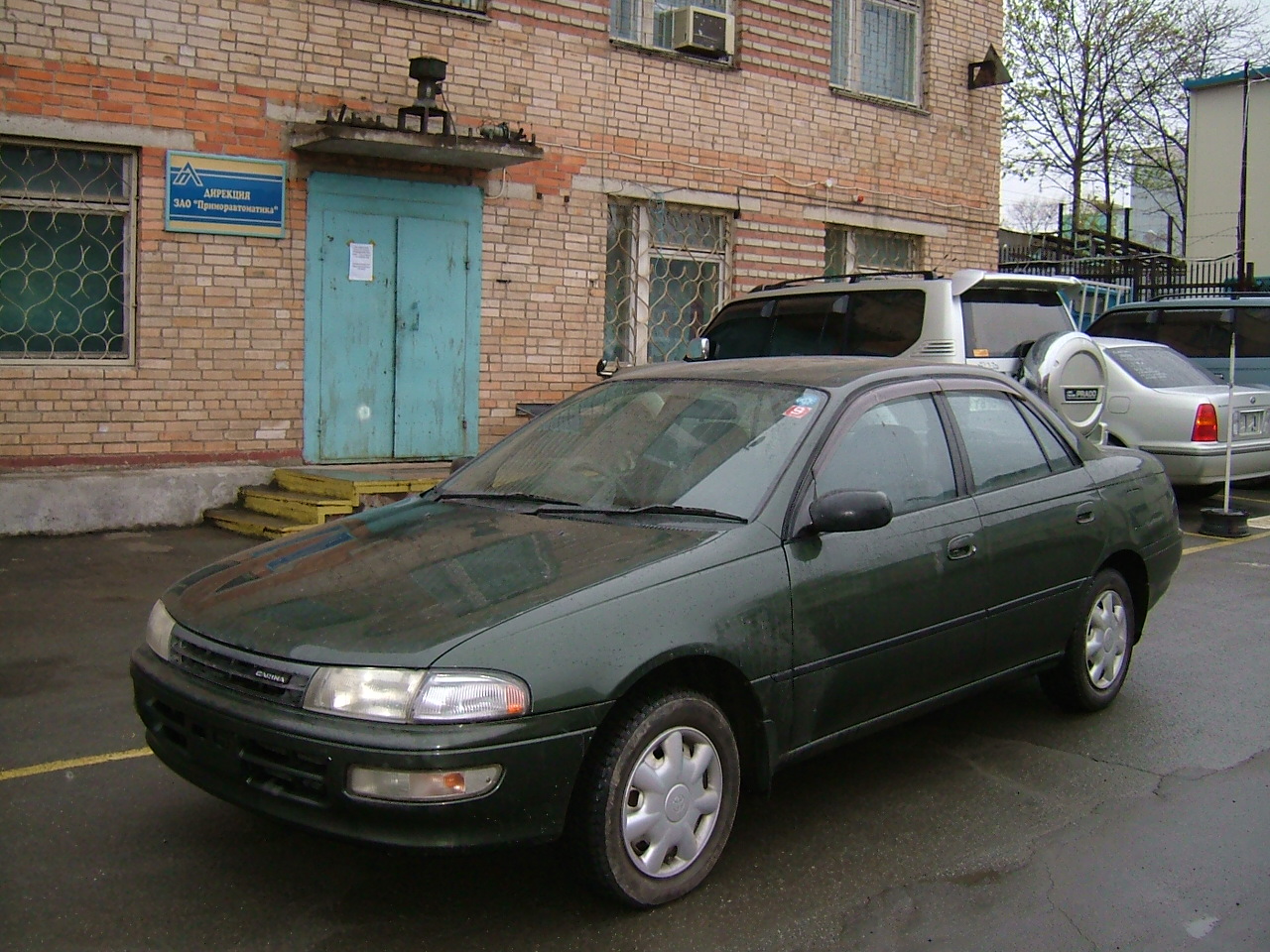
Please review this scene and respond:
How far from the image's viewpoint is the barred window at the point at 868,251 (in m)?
14.1

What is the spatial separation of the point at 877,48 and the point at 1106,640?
416 inches

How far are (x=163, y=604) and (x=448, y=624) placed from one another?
119 centimetres

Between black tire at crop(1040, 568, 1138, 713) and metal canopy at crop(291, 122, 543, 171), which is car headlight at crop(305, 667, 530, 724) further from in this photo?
metal canopy at crop(291, 122, 543, 171)

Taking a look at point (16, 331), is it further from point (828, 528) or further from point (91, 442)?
point (828, 528)

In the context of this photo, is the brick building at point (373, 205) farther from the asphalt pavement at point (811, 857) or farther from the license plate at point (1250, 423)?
the license plate at point (1250, 423)

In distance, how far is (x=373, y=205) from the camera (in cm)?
1038


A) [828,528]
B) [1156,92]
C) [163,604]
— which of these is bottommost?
[163,604]

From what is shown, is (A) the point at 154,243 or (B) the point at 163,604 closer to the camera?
(B) the point at 163,604

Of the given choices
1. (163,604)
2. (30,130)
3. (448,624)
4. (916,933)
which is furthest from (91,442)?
(916,933)

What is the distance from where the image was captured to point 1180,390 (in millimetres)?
10938

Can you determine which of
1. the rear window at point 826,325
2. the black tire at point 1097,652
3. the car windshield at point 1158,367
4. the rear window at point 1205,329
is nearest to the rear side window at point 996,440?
the black tire at point 1097,652

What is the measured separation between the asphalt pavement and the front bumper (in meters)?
0.14

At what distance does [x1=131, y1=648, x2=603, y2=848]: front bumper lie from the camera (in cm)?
318

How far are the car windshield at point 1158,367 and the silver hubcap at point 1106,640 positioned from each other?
6050 mm
